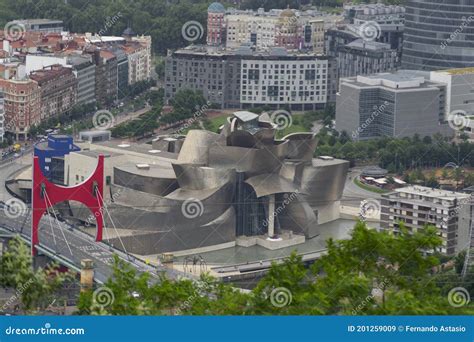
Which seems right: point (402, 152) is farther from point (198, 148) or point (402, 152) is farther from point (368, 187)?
point (198, 148)

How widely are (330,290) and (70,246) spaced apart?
9122 millimetres

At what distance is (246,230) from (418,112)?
8934 millimetres

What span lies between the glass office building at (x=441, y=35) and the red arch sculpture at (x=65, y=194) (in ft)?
44.8

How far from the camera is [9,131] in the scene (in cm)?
2839

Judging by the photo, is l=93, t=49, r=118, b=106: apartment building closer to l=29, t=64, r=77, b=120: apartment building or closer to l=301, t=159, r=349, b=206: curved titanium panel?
l=29, t=64, r=77, b=120: apartment building

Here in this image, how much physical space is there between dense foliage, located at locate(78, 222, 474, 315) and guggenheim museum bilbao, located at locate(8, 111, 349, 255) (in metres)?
8.10

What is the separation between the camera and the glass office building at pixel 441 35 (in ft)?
108

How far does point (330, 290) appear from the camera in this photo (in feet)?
34.7

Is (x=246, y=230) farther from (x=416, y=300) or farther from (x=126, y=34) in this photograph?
(x=126, y=34)

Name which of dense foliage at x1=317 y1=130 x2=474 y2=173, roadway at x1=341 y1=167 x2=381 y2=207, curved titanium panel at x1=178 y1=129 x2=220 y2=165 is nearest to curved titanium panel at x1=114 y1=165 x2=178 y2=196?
curved titanium panel at x1=178 y1=129 x2=220 y2=165

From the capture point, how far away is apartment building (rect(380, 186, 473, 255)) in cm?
1986

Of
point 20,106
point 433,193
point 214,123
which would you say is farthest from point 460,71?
point 433,193

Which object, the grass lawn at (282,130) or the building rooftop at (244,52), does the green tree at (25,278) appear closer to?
the grass lawn at (282,130)

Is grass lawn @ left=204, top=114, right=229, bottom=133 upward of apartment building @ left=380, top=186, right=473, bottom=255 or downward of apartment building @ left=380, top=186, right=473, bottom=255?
downward
